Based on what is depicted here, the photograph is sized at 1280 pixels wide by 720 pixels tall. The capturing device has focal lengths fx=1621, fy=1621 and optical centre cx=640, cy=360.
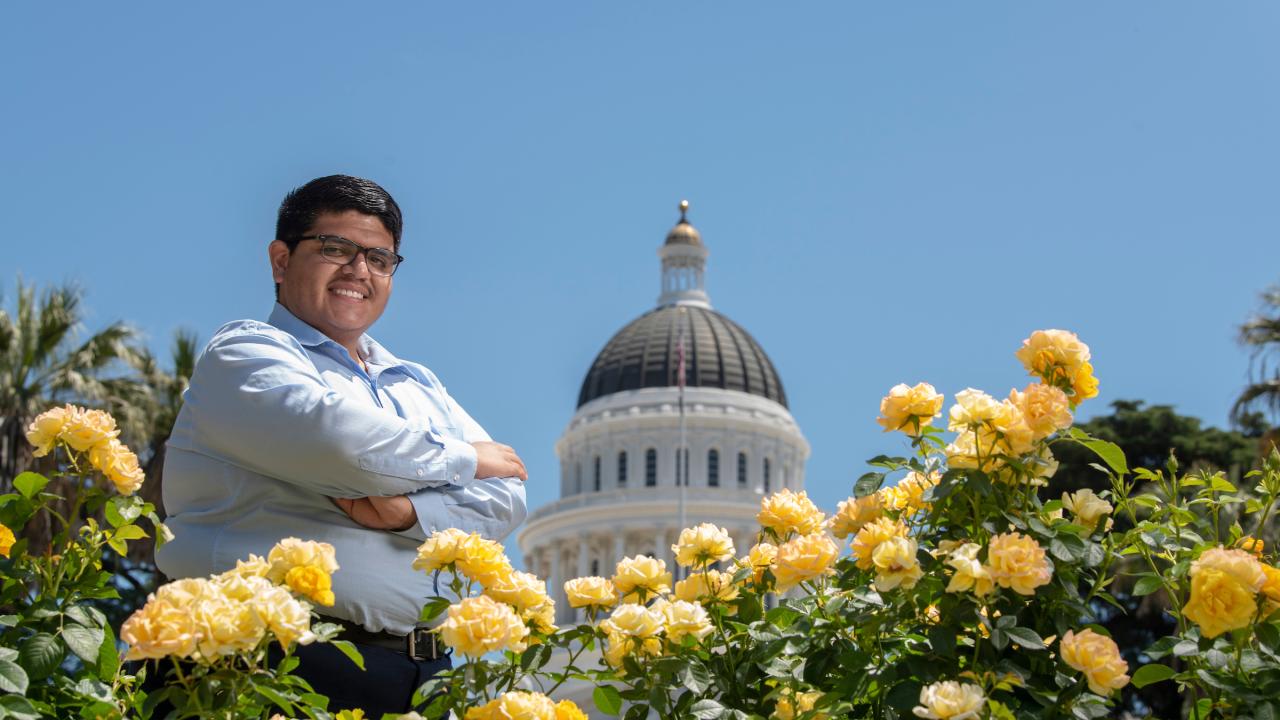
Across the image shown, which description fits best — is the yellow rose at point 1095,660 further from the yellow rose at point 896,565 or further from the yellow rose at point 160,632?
the yellow rose at point 160,632

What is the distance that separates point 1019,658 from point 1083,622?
0.77 ft

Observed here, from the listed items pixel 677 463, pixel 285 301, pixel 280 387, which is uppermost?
pixel 677 463

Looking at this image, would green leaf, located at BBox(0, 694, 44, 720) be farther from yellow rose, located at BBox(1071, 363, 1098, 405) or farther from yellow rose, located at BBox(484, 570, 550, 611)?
yellow rose, located at BBox(1071, 363, 1098, 405)

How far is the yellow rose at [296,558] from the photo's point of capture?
10.2ft

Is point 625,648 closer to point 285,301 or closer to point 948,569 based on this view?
point 948,569

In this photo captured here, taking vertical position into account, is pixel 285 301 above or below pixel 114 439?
above

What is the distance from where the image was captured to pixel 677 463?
8675 cm

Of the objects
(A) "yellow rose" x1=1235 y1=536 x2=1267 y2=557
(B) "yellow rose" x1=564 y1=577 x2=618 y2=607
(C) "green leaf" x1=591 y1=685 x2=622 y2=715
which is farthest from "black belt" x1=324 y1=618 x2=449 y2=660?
(A) "yellow rose" x1=1235 y1=536 x2=1267 y2=557

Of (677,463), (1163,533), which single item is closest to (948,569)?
(1163,533)

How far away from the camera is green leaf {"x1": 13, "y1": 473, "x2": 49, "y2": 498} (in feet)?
11.6

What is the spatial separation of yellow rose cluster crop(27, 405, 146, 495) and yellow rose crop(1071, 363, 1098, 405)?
2.12 m

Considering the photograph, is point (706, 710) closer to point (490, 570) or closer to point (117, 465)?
point (490, 570)

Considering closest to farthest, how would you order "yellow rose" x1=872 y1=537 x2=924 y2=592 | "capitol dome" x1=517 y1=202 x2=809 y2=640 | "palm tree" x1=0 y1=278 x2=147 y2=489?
"yellow rose" x1=872 y1=537 x2=924 y2=592 → "palm tree" x1=0 y1=278 x2=147 y2=489 → "capitol dome" x1=517 y1=202 x2=809 y2=640

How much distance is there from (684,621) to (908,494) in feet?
2.78
